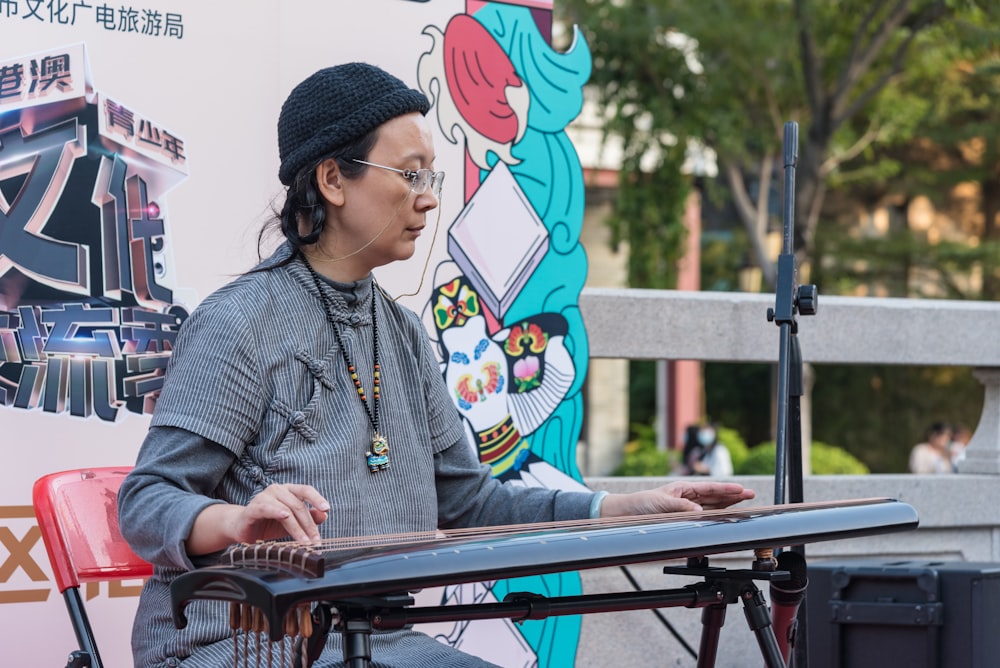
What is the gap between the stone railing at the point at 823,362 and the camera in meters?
4.18

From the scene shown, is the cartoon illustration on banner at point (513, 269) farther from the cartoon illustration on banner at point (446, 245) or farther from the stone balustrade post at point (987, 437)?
the stone balustrade post at point (987, 437)

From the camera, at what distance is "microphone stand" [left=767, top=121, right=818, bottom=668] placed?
9.80 ft

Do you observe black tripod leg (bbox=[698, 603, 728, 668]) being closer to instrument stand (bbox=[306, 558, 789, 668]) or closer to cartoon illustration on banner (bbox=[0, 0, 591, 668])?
instrument stand (bbox=[306, 558, 789, 668])

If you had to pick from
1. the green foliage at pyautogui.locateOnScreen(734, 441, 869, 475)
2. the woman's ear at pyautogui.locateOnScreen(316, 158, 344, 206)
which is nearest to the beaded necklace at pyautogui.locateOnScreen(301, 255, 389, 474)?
the woman's ear at pyautogui.locateOnScreen(316, 158, 344, 206)

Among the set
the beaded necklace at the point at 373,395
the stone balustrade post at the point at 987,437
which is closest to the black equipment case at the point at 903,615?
the stone balustrade post at the point at 987,437

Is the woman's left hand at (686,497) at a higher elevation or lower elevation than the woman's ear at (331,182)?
lower

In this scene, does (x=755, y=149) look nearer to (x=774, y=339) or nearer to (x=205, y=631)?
(x=774, y=339)

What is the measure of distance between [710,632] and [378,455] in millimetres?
755

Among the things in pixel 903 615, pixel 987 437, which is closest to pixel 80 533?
pixel 903 615

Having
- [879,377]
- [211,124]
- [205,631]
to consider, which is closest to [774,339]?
[211,124]

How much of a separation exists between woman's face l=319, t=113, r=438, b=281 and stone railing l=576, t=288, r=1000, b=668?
1902 mm

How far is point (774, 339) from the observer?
449cm

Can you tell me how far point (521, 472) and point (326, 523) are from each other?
5.34ft

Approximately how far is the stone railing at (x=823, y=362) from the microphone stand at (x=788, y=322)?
108 cm
